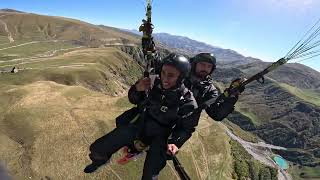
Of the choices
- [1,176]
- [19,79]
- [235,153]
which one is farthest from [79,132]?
[1,176]

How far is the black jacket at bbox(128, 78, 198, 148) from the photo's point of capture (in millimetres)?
10531

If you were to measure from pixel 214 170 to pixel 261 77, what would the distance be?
8693 centimetres

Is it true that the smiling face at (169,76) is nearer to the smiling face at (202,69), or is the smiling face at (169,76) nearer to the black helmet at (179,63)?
the black helmet at (179,63)

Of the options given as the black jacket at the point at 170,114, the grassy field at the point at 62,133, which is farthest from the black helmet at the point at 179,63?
the grassy field at the point at 62,133

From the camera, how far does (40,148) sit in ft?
227

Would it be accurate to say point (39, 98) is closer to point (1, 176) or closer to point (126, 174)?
point (126, 174)

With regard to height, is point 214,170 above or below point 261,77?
below

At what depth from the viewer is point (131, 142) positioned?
11.0 meters

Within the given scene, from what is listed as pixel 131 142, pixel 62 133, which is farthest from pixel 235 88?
pixel 62 133

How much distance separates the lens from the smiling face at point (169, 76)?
1023 cm

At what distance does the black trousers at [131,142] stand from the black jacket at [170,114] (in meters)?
0.26

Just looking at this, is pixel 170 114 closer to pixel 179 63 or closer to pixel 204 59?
pixel 179 63

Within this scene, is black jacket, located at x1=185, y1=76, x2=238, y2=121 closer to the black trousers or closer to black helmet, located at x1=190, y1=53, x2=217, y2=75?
black helmet, located at x1=190, y1=53, x2=217, y2=75

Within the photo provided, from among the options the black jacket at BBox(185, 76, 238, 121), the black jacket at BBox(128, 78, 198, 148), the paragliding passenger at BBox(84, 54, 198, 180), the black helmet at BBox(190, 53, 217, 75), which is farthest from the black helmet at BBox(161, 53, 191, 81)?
the black helmet at BBox(190, 53, 217, 75)
